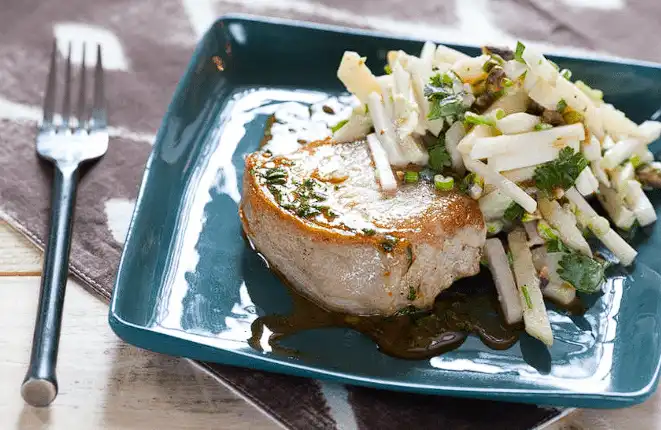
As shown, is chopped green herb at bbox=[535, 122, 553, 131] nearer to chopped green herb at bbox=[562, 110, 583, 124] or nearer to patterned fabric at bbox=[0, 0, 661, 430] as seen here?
chopped green herb at bbox=[562, 110, 583, 124]

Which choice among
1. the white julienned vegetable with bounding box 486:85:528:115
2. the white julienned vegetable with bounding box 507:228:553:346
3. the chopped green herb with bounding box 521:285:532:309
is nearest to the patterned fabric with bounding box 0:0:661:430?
the white julienned vegetable with bounding box 507:228:553:346

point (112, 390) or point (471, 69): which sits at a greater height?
point (471, 69)

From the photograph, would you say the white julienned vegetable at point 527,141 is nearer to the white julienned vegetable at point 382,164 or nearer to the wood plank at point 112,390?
the white julienned vegetable at point 382,164

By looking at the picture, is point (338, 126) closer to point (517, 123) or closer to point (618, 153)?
point (517, 123)

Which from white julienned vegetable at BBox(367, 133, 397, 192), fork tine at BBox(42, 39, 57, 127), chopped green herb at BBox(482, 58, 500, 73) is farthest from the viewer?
fork tine at BBox(42, 39, 57, 127)

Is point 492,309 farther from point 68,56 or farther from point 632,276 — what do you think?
point 68,56

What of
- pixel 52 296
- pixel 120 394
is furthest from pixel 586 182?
pixel 52 296
